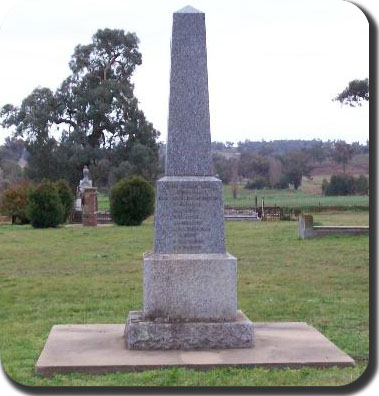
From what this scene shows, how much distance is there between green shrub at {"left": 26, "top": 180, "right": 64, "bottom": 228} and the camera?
3188cm

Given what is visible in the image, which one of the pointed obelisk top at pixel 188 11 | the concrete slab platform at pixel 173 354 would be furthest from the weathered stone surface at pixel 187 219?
the pointed obelisk top at pixel 188 11

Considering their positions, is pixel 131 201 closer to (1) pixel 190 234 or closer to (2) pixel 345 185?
(2) pixel 345 185

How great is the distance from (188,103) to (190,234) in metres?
1.38

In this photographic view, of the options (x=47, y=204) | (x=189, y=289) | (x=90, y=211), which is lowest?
(x=90, y=211)

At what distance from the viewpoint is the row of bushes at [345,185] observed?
42.8 meters

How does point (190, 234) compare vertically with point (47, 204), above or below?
above

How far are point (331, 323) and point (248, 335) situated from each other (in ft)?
6.41

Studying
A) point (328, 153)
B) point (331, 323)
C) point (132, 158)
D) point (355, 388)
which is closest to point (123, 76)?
point (132, 158)

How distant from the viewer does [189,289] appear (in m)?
8.00

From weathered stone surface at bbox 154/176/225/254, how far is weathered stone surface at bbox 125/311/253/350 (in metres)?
0.85

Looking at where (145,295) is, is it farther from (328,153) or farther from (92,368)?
(328,153)

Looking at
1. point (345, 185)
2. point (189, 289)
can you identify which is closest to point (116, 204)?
point (345, 185)

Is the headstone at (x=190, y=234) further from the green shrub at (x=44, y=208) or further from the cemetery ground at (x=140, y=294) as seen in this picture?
the green shrub at (x=44, y=208)

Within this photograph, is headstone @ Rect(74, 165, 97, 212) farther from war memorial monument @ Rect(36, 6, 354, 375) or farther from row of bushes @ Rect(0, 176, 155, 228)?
war memorial monument @ Rect(36, 6, 354, 375)
